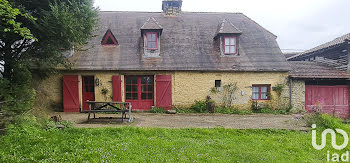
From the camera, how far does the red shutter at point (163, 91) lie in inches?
387

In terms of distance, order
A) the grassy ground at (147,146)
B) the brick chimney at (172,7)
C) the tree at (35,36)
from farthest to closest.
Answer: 1. the brick chimney at (172,7)
2. the tree at (35,36)
3. the grassy ground at (147,146)

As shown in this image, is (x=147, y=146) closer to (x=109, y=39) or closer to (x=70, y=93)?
(x=70, y=93)

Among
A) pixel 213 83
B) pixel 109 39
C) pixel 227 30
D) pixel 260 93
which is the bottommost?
pixel 260 93

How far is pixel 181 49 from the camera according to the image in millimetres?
10828

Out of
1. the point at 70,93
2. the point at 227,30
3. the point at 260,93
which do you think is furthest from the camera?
the point at 227,30

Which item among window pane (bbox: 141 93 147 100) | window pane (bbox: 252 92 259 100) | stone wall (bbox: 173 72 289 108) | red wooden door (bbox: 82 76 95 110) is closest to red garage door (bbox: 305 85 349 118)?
stone wall (bbox: 173 72 289 108)

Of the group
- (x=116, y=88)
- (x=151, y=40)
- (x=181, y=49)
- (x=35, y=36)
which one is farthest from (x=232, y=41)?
(x=35, y=36)

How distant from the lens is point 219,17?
1386 centimetres

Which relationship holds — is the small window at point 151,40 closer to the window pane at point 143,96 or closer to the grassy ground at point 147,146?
the window pane at point 143,96

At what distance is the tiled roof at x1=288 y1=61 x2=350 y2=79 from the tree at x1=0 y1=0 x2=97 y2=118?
35.6 ft

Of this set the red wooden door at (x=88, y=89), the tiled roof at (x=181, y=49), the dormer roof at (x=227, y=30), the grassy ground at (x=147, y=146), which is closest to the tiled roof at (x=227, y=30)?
the dormer roof at (x=227, y=30)

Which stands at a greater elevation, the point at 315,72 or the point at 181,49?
the point at 181,49

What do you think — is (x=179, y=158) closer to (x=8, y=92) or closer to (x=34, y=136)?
(x=34, y=136)

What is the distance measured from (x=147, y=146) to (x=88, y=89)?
7.06 meters
